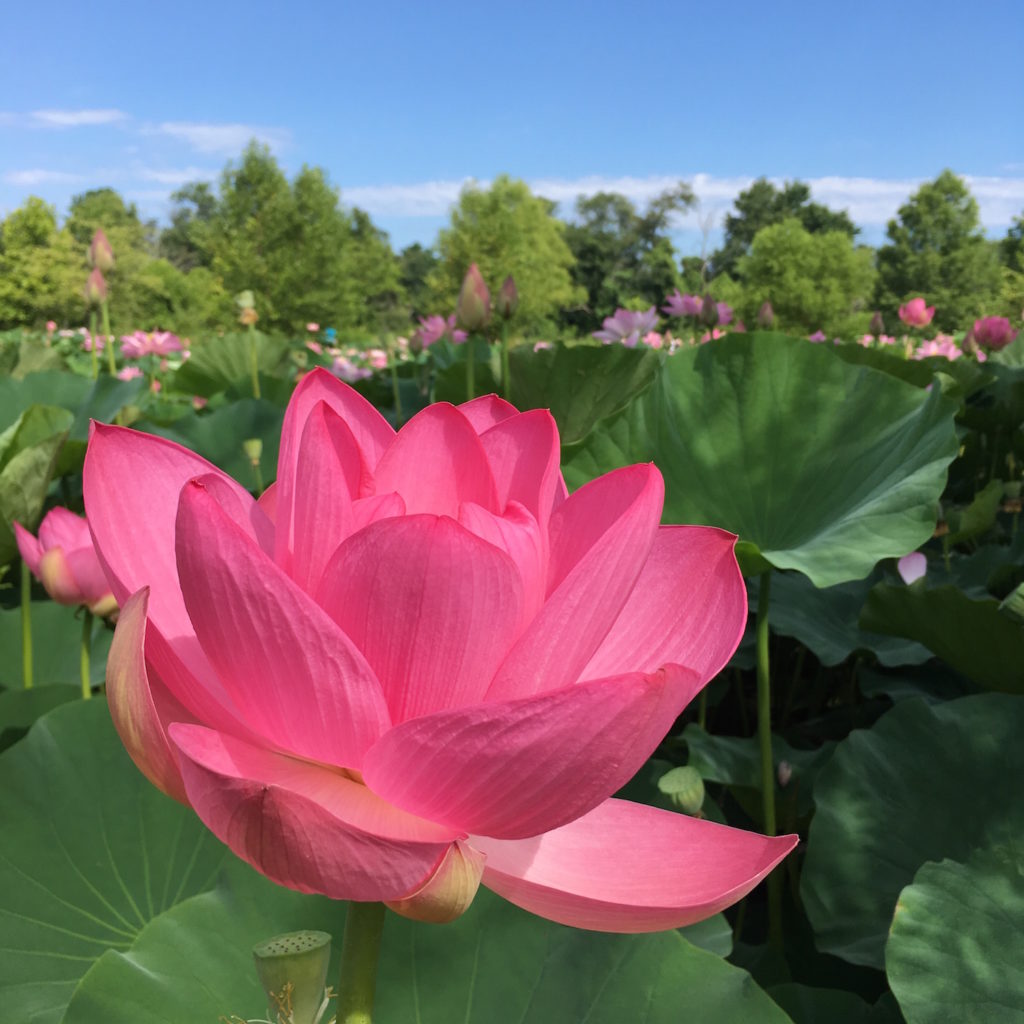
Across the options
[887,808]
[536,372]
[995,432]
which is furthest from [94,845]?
[995,432]

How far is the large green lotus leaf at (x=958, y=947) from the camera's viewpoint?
0.49 metres

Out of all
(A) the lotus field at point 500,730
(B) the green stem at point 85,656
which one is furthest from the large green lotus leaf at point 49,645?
(B) the green stem at point 85,656

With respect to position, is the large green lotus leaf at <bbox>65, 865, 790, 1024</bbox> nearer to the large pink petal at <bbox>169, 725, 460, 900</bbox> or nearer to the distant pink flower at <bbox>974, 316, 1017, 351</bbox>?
the large pink petal at <bbox>169, 725, 460, 900</bbox>

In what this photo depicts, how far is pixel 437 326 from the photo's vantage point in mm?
2838

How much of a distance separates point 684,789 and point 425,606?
471 millimetres

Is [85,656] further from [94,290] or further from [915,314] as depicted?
[915,314]

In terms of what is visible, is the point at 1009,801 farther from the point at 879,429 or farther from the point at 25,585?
the point at 25,585

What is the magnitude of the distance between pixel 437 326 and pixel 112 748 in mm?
2286

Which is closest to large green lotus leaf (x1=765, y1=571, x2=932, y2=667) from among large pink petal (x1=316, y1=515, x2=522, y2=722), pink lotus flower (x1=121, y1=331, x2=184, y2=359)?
large pink petal (x1=316, y1=515, x2=522, y2=722)

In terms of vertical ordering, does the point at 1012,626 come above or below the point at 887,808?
above

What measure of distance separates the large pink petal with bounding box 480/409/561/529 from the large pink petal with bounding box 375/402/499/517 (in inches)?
0.4

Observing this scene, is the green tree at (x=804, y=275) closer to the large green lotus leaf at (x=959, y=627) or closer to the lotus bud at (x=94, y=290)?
the lotus bud at (x=94, y=290)

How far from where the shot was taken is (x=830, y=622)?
3.68 feet

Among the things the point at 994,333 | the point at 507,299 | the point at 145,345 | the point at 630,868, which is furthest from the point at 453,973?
the point at 145,345
